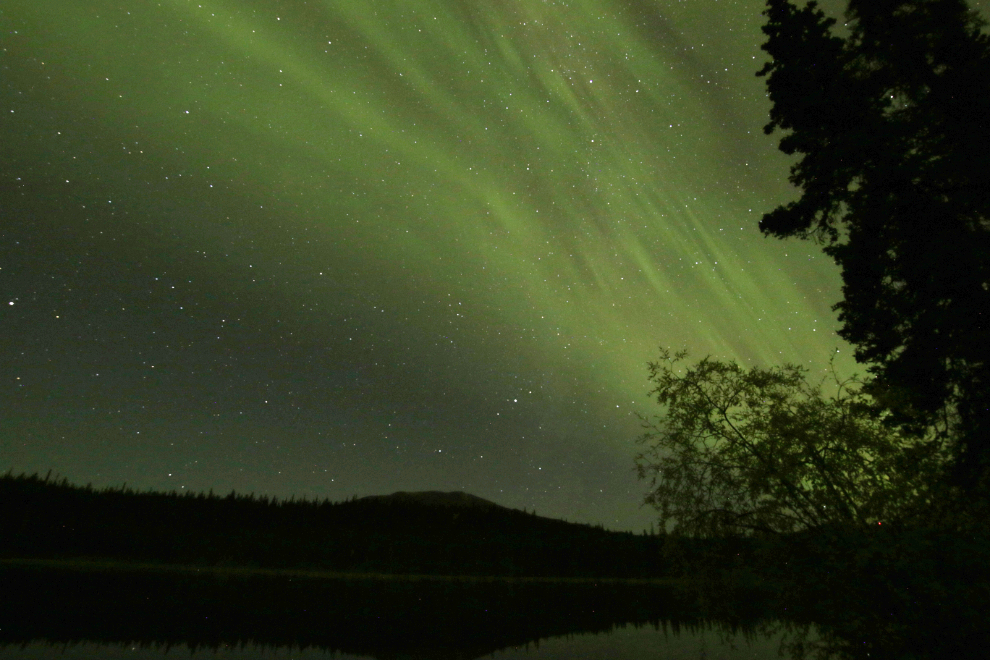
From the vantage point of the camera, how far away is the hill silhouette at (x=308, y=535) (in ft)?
121

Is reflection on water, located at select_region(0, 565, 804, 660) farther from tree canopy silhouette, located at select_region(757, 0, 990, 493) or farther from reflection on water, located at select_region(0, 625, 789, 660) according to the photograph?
tree canopy silhouette, located at select_region(757, 0, 990, 493)

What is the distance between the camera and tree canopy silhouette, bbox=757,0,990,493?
11500 millimetres

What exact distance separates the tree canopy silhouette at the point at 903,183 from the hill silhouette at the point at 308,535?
1674 inches

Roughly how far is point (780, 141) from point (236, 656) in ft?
55.9

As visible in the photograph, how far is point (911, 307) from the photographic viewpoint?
12359mm

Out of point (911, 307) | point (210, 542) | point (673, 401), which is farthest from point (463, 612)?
point (210, 542)

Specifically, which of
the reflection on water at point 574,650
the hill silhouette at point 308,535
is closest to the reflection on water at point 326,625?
the reflection on water at point 574,650

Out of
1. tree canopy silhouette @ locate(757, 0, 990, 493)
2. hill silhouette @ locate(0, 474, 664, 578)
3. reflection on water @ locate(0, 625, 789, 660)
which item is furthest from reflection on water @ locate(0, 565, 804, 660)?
hill silhouette @ locate(0, 474, 664, 578)

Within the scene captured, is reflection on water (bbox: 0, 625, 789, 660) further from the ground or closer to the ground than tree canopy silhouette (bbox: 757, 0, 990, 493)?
closer to the ground

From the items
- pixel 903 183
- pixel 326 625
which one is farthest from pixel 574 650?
pixel 903 183

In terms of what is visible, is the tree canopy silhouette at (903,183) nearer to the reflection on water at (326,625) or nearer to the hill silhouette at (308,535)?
the reflection on water at (326,625)

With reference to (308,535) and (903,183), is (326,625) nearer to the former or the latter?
(903,183)

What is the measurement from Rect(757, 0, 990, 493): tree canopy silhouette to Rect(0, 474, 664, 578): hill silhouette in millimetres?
42528

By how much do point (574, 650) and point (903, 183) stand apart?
1380 centimetres
